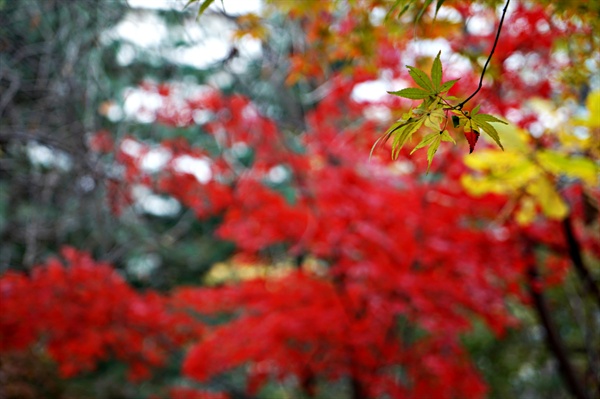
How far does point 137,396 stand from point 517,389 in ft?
16.4

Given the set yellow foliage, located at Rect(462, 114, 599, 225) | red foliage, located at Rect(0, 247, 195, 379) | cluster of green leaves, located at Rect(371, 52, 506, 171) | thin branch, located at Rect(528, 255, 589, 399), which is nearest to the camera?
cluster of green leaves, located at Rect(371, 52, 506, 171)

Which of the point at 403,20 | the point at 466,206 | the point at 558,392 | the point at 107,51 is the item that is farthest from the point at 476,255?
the point at 558,392

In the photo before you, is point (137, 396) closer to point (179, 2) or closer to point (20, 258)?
point (20, 258)

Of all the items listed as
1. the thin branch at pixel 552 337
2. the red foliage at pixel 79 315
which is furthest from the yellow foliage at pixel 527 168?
the red foliage at pixel 79 315

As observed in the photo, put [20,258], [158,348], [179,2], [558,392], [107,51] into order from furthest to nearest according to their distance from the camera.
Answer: [20,258] → [558,392] → [158,348] → [107,51] → [179,2]

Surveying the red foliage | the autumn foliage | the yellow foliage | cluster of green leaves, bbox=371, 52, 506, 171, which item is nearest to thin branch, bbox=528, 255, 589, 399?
the autumn foliage

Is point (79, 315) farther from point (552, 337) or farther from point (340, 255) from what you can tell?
point (552, 337)

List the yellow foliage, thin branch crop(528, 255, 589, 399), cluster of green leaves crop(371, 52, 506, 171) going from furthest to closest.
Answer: thin branch crop(528, 255, 589, 399)
the yellow foliage
cluster of green leaves crop(371, 52, 506, 171)

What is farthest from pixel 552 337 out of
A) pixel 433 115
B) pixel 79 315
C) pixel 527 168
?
pixel 433 115

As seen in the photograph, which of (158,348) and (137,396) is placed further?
(137,396)

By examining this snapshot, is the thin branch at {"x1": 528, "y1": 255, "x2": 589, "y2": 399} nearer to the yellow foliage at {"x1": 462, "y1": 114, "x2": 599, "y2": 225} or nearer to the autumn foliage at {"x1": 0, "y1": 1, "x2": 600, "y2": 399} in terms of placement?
the autumn foliage at {"x1": 0, "y1": 1, "x2": 600, "y2": 399}

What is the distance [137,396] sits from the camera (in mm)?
8070

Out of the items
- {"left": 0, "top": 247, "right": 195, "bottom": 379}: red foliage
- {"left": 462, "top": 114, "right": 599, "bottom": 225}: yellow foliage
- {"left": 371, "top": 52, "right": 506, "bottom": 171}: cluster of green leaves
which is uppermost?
{"left": 0, "top": 247, "right": 195, "bottom": 379}: red foliage

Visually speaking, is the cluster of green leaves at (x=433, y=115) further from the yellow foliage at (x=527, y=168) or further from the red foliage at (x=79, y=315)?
the red foliage at (x=79, y=315)
